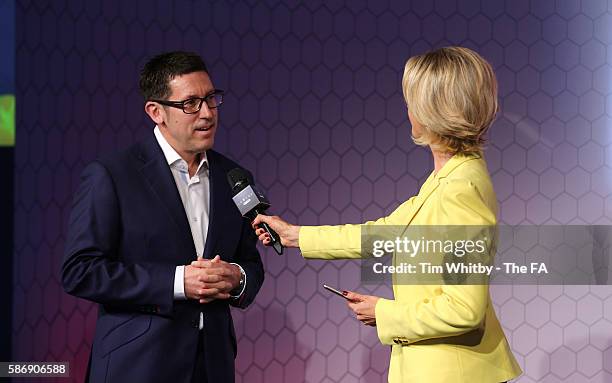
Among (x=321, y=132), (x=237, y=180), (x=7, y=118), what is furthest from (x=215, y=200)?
(x=7, y=118)

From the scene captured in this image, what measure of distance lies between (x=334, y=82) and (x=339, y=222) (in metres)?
0.52

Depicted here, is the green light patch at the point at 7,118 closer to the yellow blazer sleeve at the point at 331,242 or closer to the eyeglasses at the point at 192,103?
the eyeglasses at the point at 192,103

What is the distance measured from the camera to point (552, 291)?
3.17m

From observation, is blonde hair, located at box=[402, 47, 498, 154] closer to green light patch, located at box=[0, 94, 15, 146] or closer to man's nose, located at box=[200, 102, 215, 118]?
man's nose, located at box=[200, 102, 215, 118]

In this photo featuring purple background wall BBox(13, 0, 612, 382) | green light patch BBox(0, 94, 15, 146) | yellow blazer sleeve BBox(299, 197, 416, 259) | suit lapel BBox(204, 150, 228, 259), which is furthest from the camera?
green light patch BBox(0, 94, 15, 146)

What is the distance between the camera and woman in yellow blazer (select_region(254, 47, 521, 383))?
1.67 m

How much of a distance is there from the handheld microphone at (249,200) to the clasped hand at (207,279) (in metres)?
0.13

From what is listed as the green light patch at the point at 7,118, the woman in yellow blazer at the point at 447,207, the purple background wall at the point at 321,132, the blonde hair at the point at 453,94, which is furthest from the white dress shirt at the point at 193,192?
the green light patch at the point at 7,118

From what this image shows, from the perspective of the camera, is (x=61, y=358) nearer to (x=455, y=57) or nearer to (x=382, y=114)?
(x=382, y=114)

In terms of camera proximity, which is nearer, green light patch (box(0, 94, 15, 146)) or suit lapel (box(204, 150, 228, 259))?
suit lapel (box(204, 150, 228, 259))

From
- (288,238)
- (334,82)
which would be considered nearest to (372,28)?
(334,82)

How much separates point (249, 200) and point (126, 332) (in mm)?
420

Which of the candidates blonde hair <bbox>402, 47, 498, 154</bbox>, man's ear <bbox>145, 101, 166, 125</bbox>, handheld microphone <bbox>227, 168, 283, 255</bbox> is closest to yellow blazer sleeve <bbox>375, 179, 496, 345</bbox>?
blonde hair <bbox>402, 47, 498, 154</bbox>

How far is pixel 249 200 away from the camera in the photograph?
202cm
